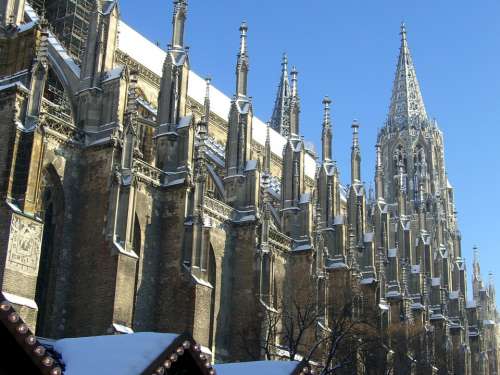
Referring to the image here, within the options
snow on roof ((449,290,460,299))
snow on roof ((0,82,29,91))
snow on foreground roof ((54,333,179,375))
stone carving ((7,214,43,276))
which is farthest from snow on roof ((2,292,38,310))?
snow on roof ((449,290,460,299))

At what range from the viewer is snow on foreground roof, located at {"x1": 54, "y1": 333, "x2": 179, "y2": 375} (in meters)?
13.3

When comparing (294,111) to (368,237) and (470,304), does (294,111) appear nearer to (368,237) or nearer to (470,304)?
(368,237)

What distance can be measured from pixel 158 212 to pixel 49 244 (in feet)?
17.8

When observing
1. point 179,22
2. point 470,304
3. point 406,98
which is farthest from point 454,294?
point 179,22

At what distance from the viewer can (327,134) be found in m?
50.2

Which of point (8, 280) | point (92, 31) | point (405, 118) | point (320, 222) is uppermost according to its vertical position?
point (405, 118)

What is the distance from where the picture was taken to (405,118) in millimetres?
77375

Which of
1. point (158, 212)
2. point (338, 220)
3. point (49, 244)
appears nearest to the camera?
point (49, 244)

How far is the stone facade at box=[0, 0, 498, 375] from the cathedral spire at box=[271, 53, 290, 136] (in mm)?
25660

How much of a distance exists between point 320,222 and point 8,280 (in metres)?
24.9

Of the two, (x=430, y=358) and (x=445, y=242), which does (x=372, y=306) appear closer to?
(x=430, y=358)

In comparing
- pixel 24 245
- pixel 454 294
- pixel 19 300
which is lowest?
pixel 19 300

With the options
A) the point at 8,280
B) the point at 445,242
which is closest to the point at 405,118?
the point at 445,242

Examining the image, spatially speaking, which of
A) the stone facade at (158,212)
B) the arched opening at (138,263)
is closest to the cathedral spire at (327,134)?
the stone facade at (158,212)
